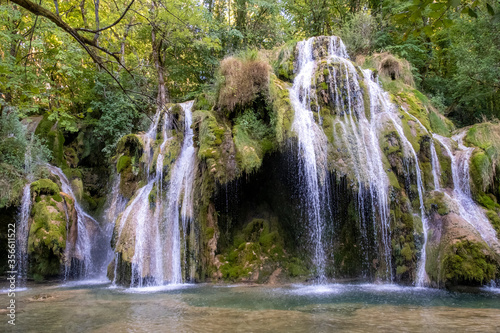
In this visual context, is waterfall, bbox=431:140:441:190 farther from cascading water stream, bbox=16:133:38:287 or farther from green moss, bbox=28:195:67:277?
cascading water stream, bbox=16:133:38:287

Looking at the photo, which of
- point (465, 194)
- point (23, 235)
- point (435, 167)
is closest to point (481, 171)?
point (465, 194)

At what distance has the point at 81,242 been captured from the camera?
1168 centimetres

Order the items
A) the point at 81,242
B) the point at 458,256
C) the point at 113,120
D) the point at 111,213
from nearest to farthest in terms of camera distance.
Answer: the point at 458,256 → the point at 81,242 → the point at 111,213 → the point at 113,120

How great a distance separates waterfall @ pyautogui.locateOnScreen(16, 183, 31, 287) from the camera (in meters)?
10.3

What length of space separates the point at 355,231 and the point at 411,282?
185 centimetres

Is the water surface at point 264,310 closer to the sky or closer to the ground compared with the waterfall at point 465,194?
closer to the ground

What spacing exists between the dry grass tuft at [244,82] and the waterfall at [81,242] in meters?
7.03

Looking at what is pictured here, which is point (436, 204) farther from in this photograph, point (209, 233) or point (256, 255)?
point (209, 233)

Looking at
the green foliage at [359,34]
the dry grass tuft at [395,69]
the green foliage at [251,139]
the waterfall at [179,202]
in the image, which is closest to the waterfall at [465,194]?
the dry grass tuft at [395,69]

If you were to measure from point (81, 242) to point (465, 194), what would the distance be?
12.5m

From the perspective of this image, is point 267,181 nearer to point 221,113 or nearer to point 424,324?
point 221,113

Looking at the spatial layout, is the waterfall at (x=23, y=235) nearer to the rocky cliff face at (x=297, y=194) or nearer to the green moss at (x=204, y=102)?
the rocky cliff face at (x=297, y=194)

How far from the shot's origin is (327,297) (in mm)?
6684

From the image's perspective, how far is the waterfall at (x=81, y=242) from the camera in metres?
11.0
